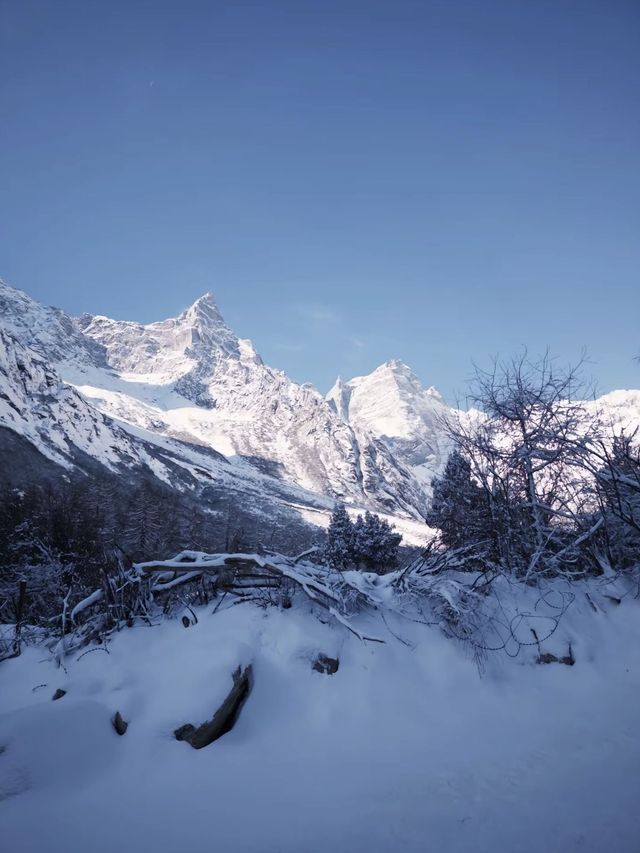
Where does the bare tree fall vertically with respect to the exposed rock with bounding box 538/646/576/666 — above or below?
above

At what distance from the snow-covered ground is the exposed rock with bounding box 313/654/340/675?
0.23 feet

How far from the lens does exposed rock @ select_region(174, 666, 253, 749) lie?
3121 mm

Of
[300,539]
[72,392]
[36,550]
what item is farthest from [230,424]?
[36,550]

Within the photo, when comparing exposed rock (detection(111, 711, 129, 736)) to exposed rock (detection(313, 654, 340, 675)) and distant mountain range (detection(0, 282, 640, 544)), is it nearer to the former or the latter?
exposed rock (detection(313, 654, 340, 675))

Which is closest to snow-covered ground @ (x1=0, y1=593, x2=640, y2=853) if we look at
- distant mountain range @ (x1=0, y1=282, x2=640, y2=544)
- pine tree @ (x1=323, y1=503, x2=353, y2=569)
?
distant mountain range @ (x1=0, y1=282, x2=640, y2=544)

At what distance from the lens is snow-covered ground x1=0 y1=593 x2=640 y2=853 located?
2498mm

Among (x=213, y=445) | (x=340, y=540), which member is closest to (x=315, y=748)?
(x=340, y=540)

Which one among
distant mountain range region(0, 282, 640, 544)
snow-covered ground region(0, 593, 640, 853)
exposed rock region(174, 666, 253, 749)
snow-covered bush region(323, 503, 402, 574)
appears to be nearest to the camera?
snow-covered ground region(0, 593, 640, 853)

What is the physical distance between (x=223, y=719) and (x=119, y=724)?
77 cm

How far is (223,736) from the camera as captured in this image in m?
3.22

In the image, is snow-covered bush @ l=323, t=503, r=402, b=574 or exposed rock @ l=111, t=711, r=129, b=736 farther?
snow-covered bush @ l=323, t=503, r=402, b=574

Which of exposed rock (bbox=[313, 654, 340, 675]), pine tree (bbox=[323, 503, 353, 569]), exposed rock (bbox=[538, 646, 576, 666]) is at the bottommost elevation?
pine tree (bbox=[323, 503, 353, 569])

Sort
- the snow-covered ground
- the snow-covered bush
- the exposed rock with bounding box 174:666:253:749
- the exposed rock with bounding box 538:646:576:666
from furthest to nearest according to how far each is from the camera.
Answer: the snow-covered bush
the exposed rock with bounding box 538:646:576:666
the exposed rock with bounding box 174:666:253:749
the snow-covered ground

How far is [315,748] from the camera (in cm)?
318
